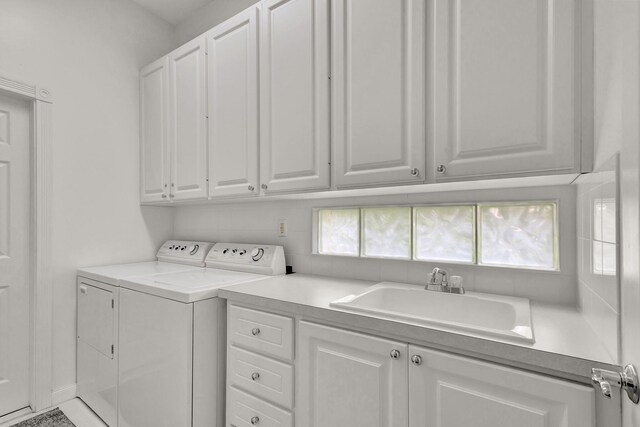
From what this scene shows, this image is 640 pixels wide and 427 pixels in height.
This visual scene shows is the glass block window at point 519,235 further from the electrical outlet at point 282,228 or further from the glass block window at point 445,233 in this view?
the electrical outlet at point 282,228

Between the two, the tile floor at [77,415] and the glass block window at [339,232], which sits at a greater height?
the glass block window at [339,232]

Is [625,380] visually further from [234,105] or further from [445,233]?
[234,105]

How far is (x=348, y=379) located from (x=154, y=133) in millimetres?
2276

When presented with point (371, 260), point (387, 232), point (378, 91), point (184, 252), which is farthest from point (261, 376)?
point (184, 252)

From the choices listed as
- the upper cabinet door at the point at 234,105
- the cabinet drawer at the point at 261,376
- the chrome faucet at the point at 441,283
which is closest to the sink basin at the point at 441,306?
the chrome faucet at the point at 441,283

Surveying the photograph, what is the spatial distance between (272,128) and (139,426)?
1724 millimetres

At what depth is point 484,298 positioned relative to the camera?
A: 4.42 ft

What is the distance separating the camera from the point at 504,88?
114cm

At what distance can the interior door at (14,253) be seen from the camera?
203cm

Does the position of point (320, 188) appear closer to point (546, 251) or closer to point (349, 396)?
point (349, 396)

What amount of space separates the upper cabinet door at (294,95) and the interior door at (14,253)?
1639 millimetres

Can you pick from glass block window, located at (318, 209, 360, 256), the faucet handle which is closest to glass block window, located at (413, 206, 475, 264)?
the faucet handle

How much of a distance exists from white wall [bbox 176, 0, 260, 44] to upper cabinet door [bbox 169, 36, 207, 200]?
20.1 inches

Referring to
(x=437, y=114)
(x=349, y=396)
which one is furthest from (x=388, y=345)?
(x=437, y=114)
